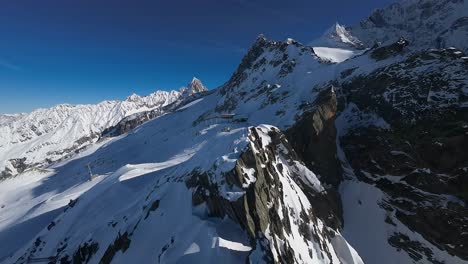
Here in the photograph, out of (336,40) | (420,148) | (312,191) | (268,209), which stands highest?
(336,40)

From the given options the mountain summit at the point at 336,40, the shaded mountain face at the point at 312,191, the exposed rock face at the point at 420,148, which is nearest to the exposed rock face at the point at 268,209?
the shaded mountain face at the point at 312,191

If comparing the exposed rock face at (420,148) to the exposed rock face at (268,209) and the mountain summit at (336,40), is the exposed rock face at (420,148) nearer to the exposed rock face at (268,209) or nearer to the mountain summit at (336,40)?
the exposed rock face at (268,209)

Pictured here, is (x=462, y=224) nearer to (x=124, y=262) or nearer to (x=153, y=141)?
(x=124, y=262)

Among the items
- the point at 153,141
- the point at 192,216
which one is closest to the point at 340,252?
the point at 192,216

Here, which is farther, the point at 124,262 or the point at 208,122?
the point at 208,122

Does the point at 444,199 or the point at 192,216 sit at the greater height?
the point at 192,216

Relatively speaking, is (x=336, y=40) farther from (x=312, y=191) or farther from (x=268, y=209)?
(x=268, y=209)

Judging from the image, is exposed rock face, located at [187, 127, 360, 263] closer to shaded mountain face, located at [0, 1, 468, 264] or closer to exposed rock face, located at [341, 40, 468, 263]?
shaded mountain face, located at [0, 1, 468, 264]

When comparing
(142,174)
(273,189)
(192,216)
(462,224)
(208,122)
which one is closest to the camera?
(192,216)

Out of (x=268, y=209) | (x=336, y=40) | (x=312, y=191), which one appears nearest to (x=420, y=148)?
(x=312, y=191)
